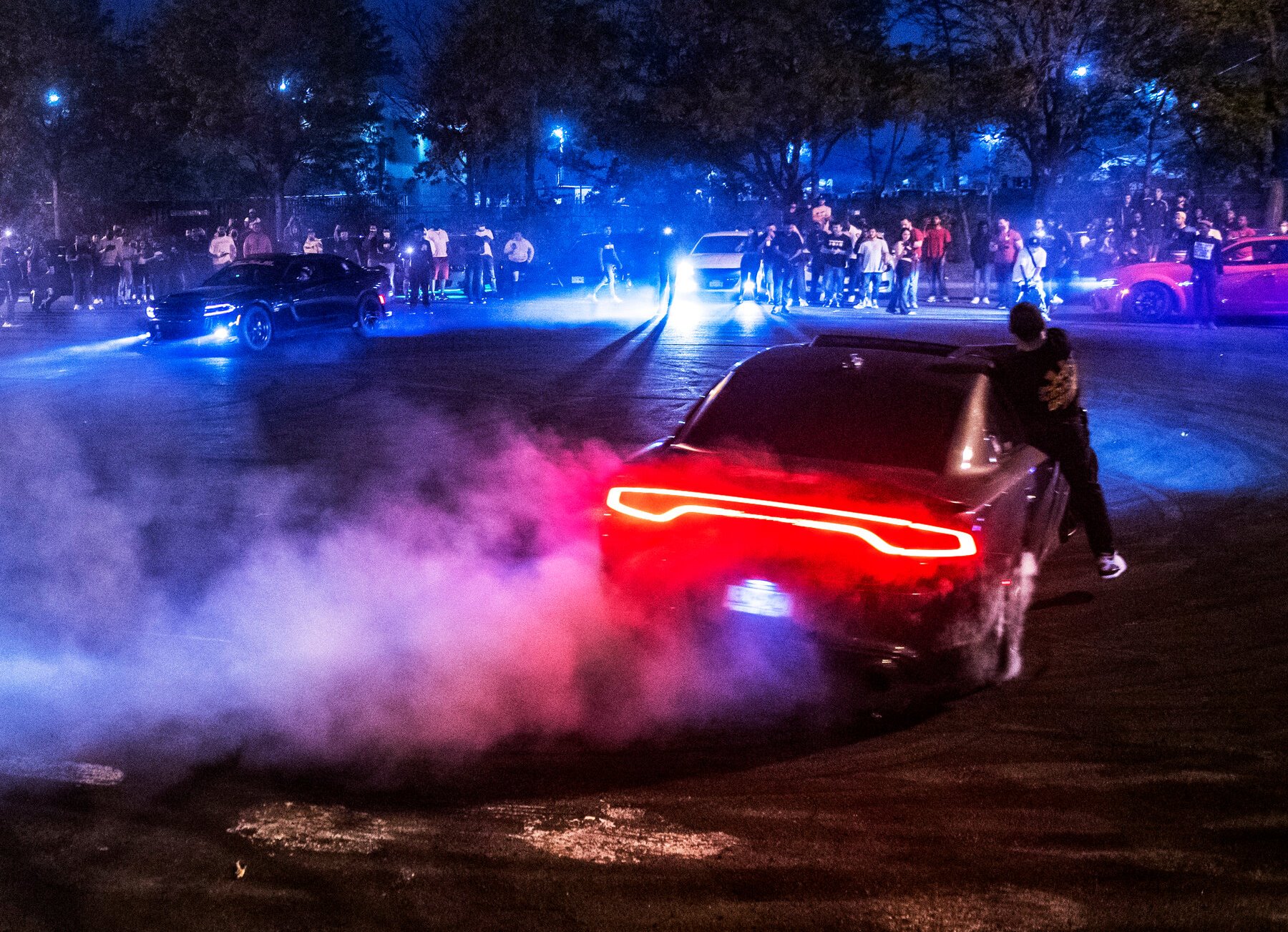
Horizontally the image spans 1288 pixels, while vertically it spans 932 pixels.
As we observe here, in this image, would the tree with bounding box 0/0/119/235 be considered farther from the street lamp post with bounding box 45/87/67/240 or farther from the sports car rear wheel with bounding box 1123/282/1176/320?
the sports car rear wheel with bounding box 1123/282/1176/320

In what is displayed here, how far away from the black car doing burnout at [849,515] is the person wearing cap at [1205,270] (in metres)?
17.1

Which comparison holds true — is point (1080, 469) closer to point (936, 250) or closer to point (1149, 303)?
point (1149, 303)

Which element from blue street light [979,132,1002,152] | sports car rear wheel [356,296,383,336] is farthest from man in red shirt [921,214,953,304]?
blue street light [979,132,1002,152]

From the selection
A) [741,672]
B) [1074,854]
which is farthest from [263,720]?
[1074,854]

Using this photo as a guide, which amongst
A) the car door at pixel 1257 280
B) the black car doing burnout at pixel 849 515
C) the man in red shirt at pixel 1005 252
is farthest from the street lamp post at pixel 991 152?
the black car doing burnout at pixel 849 515

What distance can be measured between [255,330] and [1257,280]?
52.1 ft

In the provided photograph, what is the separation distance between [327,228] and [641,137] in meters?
11.7

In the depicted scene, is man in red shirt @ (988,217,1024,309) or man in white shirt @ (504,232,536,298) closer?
man in red shirt @ (988,217,1024,309)

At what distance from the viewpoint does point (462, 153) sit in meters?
50.1

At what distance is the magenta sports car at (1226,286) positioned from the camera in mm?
20609

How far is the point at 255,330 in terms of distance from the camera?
19.2m

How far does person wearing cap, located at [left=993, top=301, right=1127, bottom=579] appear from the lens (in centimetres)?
630

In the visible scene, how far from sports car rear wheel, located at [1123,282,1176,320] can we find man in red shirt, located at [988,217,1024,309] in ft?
7.46

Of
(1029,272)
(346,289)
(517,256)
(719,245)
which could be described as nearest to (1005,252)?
(1029,272)
